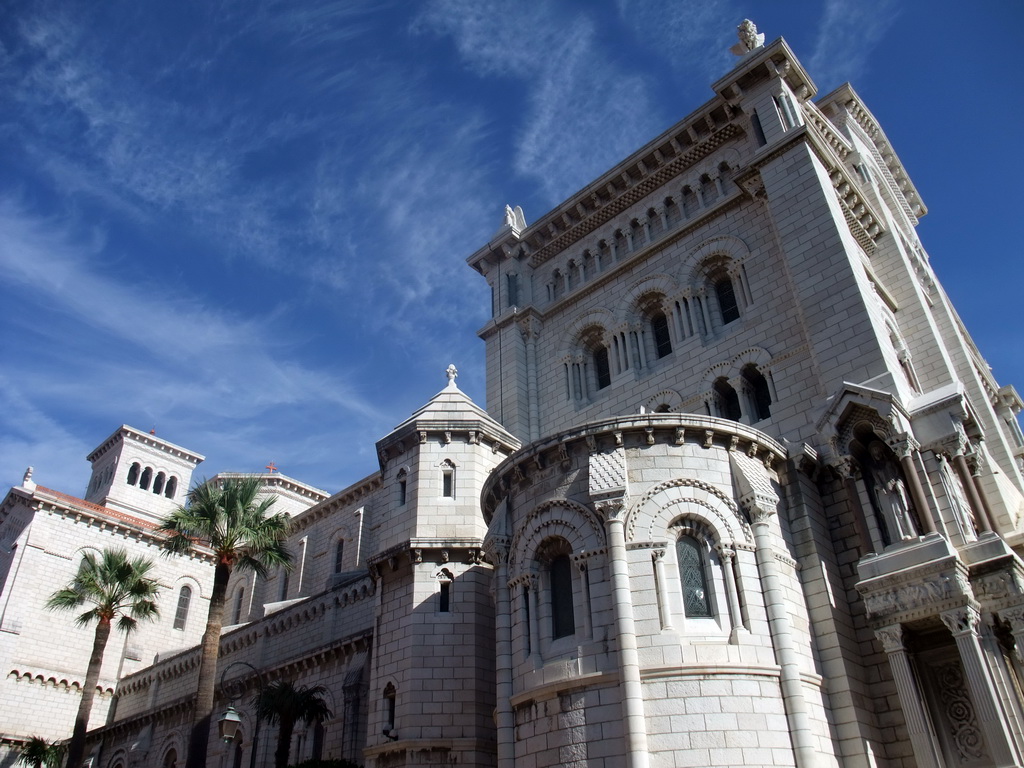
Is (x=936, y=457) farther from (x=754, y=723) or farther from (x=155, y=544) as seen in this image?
(x=155, y=544)

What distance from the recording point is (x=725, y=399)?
78.2 feet

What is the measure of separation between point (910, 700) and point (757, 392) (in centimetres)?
952

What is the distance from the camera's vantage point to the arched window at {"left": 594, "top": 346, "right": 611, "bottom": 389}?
28.0 meters

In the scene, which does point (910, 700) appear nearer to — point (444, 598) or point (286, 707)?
point (444, 598)

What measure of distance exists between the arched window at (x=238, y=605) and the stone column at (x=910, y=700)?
36102 mm

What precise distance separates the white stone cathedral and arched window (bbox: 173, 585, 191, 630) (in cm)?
1133

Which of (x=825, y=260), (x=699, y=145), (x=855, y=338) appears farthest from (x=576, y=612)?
(x=699, y=145)

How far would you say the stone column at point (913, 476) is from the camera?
1694 cm

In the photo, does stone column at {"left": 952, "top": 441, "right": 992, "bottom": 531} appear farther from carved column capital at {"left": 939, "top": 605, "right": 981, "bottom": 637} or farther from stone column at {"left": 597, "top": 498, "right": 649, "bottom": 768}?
stone column at {"left": 597, "top": 498, "right": 649, "bottom": 768}

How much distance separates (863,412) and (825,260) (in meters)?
5.42

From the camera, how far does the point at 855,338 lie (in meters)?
20.2

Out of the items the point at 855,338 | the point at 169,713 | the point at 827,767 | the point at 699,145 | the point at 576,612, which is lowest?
the point at 827,767

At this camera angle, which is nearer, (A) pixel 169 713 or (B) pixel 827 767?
(B) pixel 827 767

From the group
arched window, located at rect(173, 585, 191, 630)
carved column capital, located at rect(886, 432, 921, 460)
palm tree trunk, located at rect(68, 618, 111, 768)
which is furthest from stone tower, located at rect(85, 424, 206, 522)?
carved column capital, located at rect(886, 432, 921, 460)
